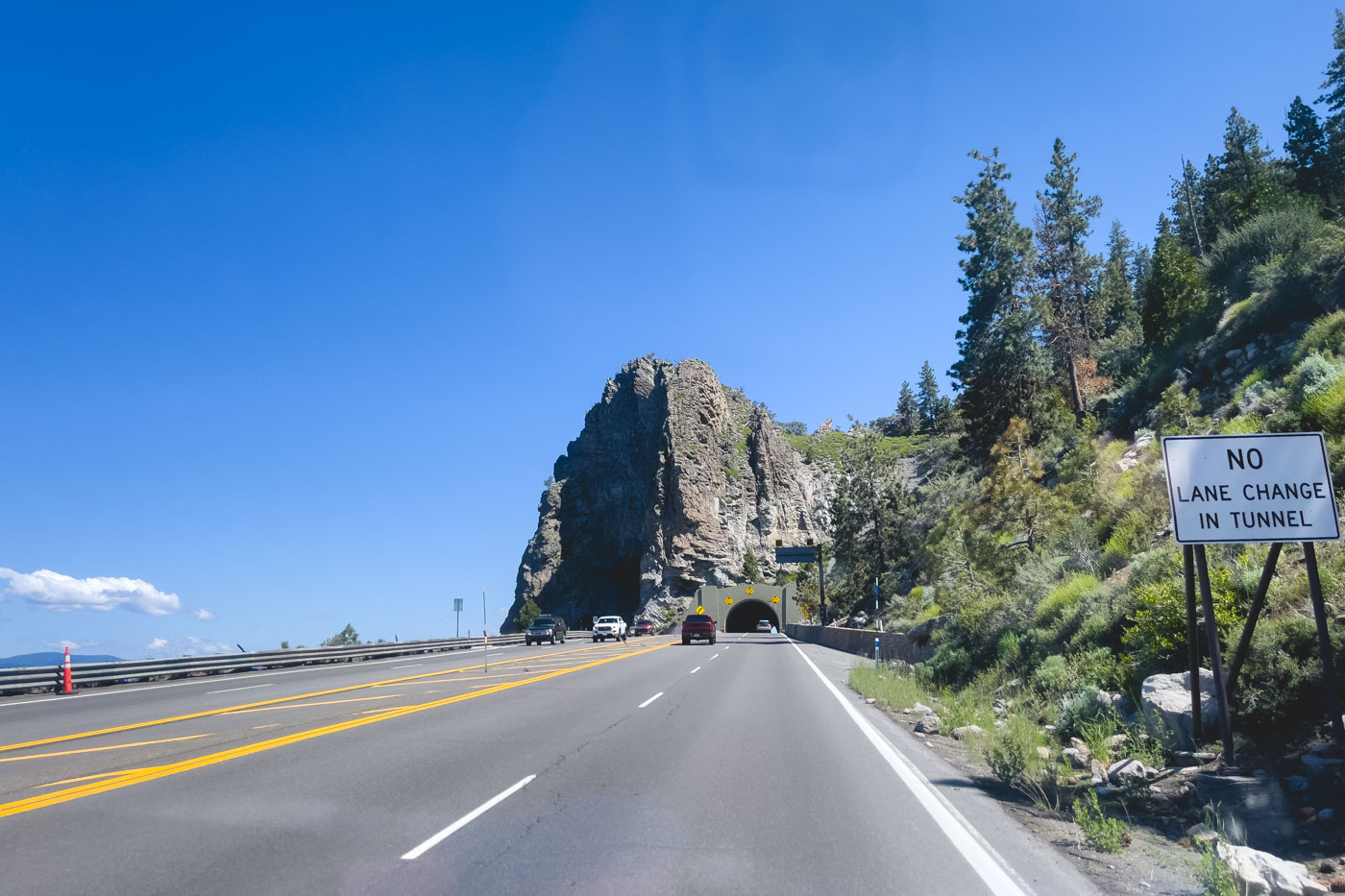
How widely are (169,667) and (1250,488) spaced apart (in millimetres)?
29493

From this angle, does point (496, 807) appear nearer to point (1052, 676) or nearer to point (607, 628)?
point (1052, 676)

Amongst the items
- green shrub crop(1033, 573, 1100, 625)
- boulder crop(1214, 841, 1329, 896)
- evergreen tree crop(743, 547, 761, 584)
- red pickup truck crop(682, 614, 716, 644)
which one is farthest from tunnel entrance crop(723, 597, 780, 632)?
boulder crop(1214, 841, 1329, 896)

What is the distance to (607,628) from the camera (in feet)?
199

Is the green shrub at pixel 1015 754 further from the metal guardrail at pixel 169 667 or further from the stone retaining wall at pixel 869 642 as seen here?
the metal guardrail at pixel 169 667

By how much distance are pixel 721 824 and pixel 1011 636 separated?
11.5 meters

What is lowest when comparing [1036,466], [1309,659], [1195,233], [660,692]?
[660,692]

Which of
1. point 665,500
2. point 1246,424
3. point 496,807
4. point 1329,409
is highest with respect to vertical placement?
point 665,500

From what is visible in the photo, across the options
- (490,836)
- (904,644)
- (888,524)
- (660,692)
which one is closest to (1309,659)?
(490,836)

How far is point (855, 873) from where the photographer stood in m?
5.67

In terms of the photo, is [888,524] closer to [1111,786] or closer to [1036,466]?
[1036,466]

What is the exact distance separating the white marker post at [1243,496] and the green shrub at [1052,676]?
14.3 ft

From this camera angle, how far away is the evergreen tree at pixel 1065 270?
166 feet

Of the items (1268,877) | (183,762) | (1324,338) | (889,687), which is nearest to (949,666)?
(889,687)

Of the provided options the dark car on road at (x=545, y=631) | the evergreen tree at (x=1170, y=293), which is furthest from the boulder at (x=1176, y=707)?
the dark car on road at (x=545, y=631)
